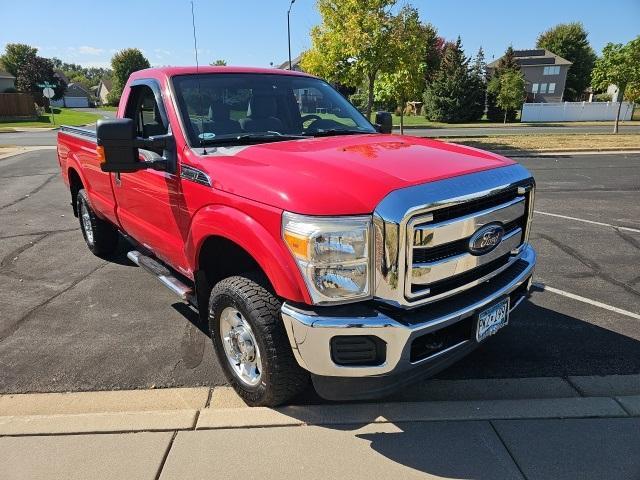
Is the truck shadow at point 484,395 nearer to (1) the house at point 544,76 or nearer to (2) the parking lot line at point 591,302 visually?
(2) the parking lot line at point 591,302

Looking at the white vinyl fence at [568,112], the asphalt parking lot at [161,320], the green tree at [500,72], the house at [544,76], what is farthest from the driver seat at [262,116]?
the house at [544,76]

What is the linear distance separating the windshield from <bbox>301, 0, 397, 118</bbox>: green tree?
1389 centimetres

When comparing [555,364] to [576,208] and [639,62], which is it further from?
[639,62]

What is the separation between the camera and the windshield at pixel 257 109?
3.37 metres

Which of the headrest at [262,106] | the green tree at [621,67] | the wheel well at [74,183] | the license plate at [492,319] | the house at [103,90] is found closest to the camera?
the license plate at [492,319]

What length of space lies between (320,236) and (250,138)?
1.41 meters

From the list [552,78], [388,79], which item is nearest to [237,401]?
[388,79]

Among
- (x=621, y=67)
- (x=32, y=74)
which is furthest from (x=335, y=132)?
(x=32, y=74)

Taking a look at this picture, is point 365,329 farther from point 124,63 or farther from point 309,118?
point 124,63

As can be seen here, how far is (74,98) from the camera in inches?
3969

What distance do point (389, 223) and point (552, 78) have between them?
66535 mm

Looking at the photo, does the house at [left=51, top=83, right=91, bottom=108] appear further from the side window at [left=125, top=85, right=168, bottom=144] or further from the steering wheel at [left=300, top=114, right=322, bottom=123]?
the steering wheel at [left=300, top=114, right=322, bottom=123]

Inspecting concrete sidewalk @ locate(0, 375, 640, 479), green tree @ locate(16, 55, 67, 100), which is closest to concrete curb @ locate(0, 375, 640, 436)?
concrete sidewalk @ locate(0, 375, 640, 479)

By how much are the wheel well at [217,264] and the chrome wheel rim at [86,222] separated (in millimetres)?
3141
